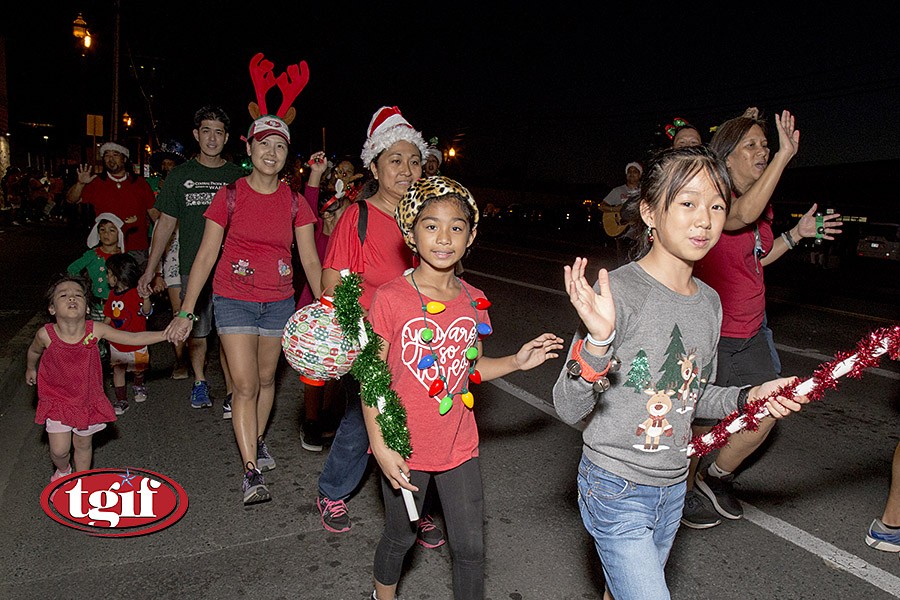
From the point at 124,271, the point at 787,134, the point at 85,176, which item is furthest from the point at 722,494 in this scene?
the point at 85,176

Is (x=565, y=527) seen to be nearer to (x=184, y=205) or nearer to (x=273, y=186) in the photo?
(x=273, y=186)

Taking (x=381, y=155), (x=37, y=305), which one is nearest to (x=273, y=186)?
(x=381, y=155)

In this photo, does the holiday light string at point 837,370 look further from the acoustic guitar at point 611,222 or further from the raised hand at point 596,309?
the acoustic guitar at point 611,222

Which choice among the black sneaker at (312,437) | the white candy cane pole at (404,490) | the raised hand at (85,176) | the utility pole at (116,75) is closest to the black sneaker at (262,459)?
the black sneaker at (312,437)

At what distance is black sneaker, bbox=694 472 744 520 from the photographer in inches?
167

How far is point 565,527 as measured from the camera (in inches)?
161

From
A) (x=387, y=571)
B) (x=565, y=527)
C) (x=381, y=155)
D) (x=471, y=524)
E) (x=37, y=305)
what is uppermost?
(x=381, y=155)

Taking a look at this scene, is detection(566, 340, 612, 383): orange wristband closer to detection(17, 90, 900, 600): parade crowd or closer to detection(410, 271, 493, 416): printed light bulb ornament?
detection(17, 90, 900, 600): parade crowd

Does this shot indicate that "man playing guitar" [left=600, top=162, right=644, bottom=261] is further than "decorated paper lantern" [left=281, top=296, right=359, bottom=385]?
Yes

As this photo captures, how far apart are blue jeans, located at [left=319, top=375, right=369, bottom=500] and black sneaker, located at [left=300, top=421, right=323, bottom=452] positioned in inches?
45.5

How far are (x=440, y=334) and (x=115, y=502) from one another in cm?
252

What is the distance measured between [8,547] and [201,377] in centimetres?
255

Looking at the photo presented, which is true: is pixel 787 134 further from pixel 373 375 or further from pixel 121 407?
pixel 121 407

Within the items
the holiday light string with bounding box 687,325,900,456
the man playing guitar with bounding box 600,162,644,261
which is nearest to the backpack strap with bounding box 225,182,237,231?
the holiday light string with bounding box 687,325,900,456
